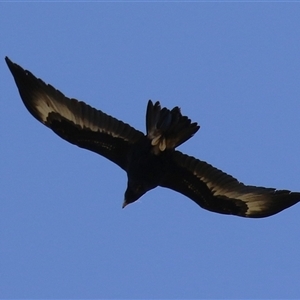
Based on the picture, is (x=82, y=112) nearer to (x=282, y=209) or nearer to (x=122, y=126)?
(x=122, y=126)

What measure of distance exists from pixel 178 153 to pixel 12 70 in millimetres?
2834

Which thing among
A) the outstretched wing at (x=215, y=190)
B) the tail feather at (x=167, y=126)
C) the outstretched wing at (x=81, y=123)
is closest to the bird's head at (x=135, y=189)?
the outstretched wing at (x=81, y=123)

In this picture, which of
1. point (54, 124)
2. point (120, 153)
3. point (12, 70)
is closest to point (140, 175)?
point (120, 153)

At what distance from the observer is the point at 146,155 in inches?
575

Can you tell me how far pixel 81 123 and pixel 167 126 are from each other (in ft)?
5.27

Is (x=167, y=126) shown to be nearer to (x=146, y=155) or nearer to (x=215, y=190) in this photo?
(x=146, y=155)

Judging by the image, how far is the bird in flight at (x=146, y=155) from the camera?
1451 cm

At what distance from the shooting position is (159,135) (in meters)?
14.3

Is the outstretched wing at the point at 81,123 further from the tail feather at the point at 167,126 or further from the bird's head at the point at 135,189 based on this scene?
the tail feather at the point at 167,126

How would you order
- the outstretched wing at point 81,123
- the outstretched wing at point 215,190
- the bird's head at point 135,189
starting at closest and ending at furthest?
the outstretched wing at point 81,123 → the bird's head at point 135,189 → the outstretched wing at point 215,190

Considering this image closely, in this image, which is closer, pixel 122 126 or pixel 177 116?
pixel 177 116

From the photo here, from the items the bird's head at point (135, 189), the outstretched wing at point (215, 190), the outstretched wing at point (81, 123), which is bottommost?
the bird's head at point (135, 189)

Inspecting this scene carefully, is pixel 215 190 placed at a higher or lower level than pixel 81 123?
lower

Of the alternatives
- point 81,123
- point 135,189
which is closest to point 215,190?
point 135,189
